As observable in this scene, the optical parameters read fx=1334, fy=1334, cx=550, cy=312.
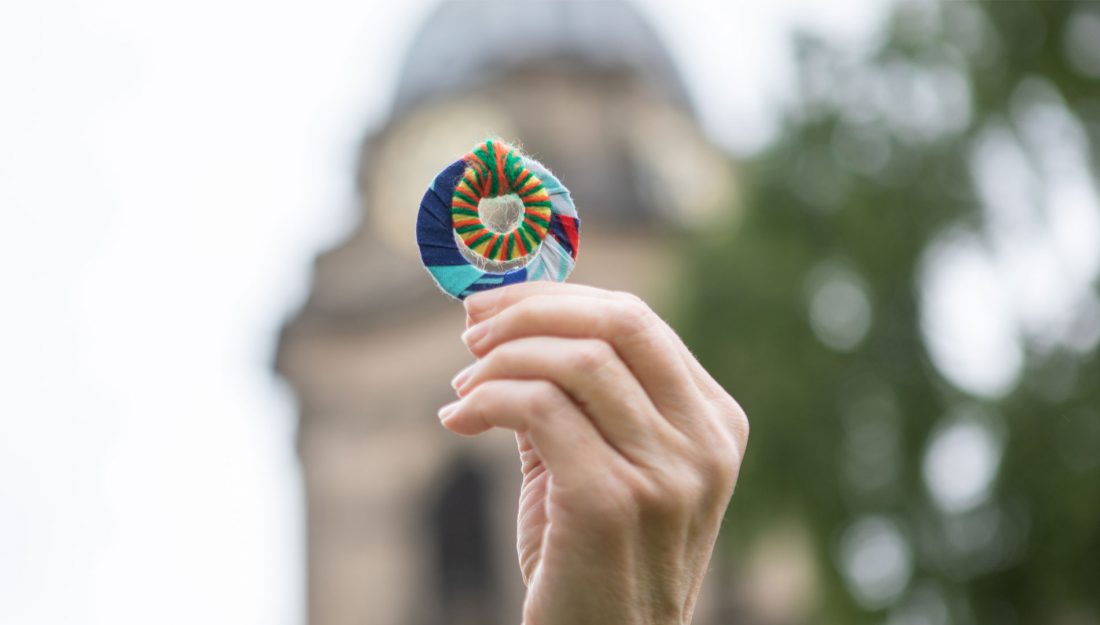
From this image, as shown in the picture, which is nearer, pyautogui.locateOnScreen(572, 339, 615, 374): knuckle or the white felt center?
pyautogui.locateOnScreen(572, 339, 615, 374): knuckle

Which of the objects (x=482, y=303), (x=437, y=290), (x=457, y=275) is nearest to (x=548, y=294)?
(x=482, y=303)

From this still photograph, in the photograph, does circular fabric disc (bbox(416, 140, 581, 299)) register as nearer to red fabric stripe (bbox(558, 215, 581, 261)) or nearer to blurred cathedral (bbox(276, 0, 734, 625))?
red fabric stripe (bbox(558, 215, 581, 261))

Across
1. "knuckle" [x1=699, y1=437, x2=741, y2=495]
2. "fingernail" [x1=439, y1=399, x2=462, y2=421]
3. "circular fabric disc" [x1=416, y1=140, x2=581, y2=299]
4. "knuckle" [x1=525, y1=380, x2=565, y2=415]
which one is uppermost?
"circular fabric disc" [x1=416, y1=140, x2=581, y2=299]

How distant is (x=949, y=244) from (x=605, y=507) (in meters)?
12.3

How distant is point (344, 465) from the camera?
32.2 meters

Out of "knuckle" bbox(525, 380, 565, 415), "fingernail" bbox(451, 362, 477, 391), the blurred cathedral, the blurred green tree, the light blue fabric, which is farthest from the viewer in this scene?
the blurred cathedral

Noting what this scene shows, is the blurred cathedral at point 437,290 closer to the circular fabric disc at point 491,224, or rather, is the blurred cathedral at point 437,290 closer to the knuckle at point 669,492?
the circular fabric disc at point 491,224

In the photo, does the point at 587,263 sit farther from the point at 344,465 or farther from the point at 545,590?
the point at 545,590

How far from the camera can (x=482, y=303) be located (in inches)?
73.2

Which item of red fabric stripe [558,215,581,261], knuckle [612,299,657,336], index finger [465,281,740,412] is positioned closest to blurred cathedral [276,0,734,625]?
red fabric stripe [558,215,581,261]

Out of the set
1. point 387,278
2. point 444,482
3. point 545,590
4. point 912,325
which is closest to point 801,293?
point 912,325

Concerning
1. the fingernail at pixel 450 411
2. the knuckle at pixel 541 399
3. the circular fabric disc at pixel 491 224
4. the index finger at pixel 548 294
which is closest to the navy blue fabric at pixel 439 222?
the circular fabric disc at pixel 491 224

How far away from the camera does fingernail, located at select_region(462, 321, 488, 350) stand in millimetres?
1796

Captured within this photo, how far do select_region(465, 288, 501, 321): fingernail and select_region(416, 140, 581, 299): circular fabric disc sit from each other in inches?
4.6
